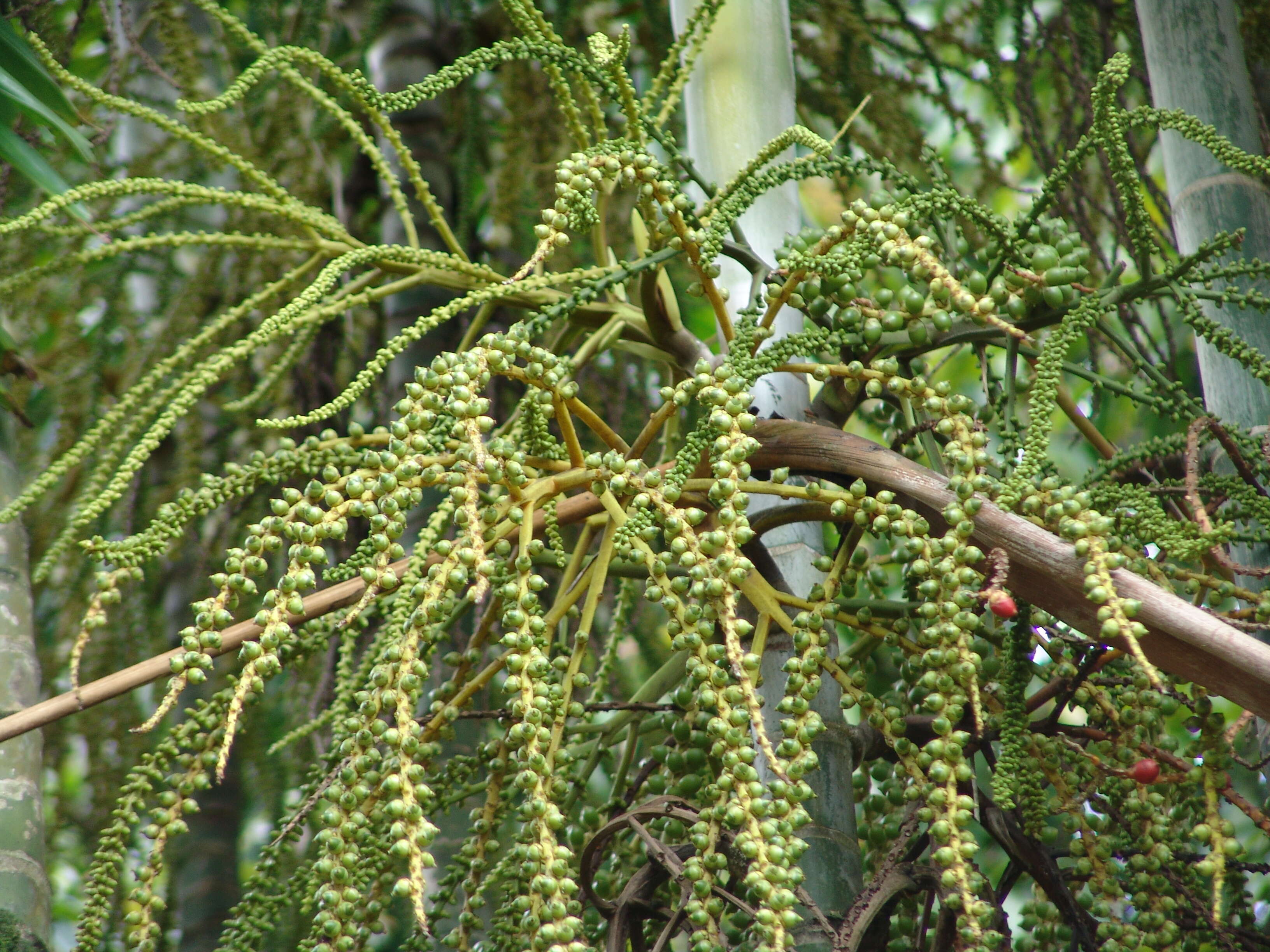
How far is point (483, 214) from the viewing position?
2354 mm

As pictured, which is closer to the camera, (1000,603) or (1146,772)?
(1000,603)

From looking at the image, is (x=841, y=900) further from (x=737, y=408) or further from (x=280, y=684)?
(x=280, y=684)

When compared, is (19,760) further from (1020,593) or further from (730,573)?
(1020,593)

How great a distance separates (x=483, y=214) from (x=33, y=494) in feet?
4.87

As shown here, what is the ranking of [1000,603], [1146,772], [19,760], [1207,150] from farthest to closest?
[1207,150] → [19,760] → [1146,772] → [1000,603]

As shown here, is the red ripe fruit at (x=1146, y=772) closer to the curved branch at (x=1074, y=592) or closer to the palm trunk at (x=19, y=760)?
the curved branch at (x=1074, y=592)

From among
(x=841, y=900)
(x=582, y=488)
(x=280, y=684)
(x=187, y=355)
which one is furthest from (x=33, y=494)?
(x=280, y=684)

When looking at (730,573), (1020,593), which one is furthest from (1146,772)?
(730,573)

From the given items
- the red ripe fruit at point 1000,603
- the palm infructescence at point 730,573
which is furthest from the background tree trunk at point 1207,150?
the red ripe fruit at point 1000,603

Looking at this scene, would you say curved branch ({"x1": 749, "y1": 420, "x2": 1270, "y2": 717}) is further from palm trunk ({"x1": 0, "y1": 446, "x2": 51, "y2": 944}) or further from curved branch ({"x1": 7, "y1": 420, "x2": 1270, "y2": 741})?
→ palm trunk ({"x1": 0, "y1": 446, "x2": 51, "y2": 944})

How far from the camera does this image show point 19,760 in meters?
1.11

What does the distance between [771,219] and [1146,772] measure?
2.29ft

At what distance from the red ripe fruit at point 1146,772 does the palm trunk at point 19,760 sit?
3.04ft

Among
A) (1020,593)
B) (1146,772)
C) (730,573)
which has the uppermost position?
(730,573)
